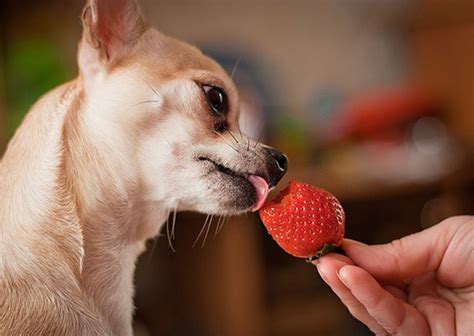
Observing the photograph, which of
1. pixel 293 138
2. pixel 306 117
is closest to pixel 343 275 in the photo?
pixel 293 138

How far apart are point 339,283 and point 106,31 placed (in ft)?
1.76

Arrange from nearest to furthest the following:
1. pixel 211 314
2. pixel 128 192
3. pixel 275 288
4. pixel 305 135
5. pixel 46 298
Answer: pixel 46 298 < pixel 128 192 < pixel 211 314 < pixel 275 288 < pixel 305 135

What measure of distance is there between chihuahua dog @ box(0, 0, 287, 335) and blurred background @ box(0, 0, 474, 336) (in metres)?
0.99

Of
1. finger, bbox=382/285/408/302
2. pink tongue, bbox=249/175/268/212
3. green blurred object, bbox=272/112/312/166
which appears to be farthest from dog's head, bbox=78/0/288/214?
green blurred object, bbox=272/112/312/166

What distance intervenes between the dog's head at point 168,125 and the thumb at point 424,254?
19 centimetres

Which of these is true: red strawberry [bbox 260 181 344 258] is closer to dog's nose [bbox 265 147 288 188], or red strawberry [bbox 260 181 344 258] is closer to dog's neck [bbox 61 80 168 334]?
dog's nose [bbox 265 147 288 188]

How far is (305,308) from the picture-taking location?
2834 mm

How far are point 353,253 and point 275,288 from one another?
5.98ft

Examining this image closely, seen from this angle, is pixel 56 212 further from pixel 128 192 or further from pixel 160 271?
pixel 160 271

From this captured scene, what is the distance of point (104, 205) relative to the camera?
0.99m

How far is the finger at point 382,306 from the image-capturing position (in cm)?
87

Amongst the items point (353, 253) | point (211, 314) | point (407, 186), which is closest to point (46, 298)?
point (353, 253)

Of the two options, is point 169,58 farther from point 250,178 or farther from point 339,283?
point 339,283

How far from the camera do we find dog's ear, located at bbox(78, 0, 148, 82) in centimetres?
104
